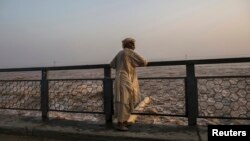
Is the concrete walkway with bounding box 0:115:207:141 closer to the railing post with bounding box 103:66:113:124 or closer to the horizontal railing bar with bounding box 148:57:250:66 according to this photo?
the railing post with bounding box 103:66:113:124

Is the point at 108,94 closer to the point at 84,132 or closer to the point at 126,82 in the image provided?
the point at 126,82

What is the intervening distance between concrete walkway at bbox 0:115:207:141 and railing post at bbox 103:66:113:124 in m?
0.31

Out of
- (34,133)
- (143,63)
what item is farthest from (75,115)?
(143,63)

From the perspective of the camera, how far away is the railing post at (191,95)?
5.13m

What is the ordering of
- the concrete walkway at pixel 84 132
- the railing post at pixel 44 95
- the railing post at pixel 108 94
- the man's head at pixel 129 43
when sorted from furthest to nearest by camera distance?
the railing post at pixel 44 95, the railing post at pixel 108 94, the man's head at pixel 129 43, the concrete walkway at pixel 84 132

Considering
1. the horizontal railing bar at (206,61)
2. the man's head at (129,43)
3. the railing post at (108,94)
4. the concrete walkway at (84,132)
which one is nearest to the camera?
A: the concrete walkway at (84,132)

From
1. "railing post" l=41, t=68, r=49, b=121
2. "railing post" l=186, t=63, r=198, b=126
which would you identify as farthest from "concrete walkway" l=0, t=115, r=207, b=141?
"railing post" l=41, t=68, r=49, b=121

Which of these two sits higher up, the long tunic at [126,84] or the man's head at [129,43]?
the man's head at [129,43]

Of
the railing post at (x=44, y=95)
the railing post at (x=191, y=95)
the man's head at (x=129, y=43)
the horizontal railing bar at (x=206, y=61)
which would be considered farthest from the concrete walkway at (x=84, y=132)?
the man's head at (x=129, y=43)

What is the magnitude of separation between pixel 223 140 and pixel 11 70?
15.7 feet

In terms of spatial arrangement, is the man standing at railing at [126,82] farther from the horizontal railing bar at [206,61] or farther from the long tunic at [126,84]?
the horizontal railing bar at [206,61]

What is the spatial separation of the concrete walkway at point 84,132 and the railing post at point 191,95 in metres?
0.21

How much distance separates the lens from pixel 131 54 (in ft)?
17.0

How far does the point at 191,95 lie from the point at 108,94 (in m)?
1.61
